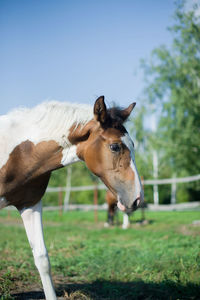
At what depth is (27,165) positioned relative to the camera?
290 cm

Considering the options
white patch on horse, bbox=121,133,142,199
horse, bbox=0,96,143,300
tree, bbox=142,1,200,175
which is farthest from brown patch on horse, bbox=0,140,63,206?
tree, bbox=142,1,200,175

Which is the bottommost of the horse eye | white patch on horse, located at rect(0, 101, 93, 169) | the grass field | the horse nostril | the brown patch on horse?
the grass field

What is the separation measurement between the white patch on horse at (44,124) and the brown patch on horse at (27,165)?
50mm

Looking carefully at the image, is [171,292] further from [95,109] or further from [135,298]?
[95,109]

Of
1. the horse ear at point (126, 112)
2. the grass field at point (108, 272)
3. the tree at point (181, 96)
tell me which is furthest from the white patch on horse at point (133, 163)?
the tree at point (181, 96)

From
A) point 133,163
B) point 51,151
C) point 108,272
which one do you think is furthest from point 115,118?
point 108,272

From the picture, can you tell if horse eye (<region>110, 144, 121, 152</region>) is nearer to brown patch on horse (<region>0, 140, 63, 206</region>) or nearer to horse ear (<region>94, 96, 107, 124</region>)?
horse ear (<region>94, 96, 107, 124</region>)

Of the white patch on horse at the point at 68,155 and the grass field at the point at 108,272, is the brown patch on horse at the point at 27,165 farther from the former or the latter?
the grass field at the point at 108,272

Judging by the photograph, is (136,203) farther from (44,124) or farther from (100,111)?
(44,124)

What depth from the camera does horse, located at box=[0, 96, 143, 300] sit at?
2.72 meters

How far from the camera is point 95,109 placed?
2.74 metres

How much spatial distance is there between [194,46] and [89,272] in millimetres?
14023

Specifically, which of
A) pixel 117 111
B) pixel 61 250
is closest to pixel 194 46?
pixel 61 250

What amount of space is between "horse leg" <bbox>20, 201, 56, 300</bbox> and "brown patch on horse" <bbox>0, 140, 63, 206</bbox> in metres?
0.26
